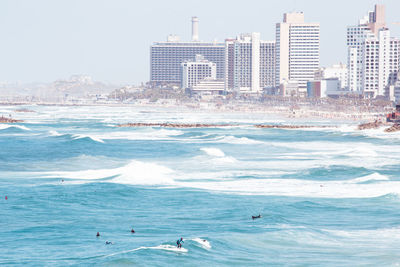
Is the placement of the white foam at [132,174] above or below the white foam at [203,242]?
above

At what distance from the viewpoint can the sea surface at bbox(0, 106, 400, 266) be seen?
106 feet

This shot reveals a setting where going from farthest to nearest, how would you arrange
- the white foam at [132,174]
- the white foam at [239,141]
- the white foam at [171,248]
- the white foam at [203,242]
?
the white foam at [239,141]
the white foam at [132,174]
the white foam at [203,242]
the white foam at [171,248]

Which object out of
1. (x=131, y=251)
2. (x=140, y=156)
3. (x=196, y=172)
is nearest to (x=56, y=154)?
(x=140, y=156)

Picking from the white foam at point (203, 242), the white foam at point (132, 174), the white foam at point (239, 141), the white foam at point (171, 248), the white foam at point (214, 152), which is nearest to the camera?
the white foam at point (171, 248)

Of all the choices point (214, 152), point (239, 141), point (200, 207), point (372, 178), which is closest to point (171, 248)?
point (200, 207)

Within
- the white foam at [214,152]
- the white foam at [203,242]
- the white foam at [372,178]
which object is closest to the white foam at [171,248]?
the white foam at [203,242]

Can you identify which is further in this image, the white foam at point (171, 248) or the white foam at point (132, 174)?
the white foam at point (132, 174)

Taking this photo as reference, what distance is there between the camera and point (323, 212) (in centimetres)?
4162

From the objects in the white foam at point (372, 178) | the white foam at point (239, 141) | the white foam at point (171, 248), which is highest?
the white foam at point (372, 178)

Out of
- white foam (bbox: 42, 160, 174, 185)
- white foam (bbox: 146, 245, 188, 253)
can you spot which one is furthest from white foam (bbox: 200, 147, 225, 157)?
white foam (bbox: 146, 245, 188, 253)

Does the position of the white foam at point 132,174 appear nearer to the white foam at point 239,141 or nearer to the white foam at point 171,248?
the white foam at point 171,248

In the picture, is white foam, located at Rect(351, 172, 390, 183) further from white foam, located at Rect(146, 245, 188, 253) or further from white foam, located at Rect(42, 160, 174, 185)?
white foam, located at Rect(146, 245, 188, 253)

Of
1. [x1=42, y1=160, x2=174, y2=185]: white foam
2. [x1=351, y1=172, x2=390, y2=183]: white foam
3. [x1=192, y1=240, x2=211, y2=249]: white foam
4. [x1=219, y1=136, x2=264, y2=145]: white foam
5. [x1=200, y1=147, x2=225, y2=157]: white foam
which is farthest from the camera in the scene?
[x1=219, y1=136, x2=264, y2=145]: white foam

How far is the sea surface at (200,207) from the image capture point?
1277 inches
